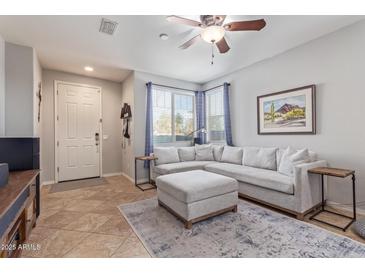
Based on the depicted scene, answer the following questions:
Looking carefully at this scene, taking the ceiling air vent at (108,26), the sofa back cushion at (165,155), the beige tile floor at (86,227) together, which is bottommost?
the beige tile floor at (86,227)

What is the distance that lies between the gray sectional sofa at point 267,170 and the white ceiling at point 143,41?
1773 millimetres

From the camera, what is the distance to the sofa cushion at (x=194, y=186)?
2.05 m

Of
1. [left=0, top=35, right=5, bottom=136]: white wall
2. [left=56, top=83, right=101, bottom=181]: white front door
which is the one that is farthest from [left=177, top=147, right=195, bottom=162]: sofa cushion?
[left=0, top=35, right=5, bottom=136]: white wall

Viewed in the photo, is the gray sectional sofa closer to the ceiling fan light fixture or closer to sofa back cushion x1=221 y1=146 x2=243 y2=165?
sofa back cushion x1=221 y1=146 x2=243 y2=165

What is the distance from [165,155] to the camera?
3881 mm

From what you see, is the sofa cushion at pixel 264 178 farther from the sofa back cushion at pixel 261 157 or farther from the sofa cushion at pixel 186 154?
the sofa cushion at pixel 186 154

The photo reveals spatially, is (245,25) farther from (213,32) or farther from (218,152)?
(218,152)

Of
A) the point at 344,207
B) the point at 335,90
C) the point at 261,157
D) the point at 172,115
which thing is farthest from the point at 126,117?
the point at 344,207

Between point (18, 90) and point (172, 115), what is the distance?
3075 millimetres

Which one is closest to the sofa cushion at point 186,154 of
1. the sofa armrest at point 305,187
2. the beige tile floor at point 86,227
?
the beige tile floor at point 86,227

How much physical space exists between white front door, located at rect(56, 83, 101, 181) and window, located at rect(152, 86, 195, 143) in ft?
5.07
